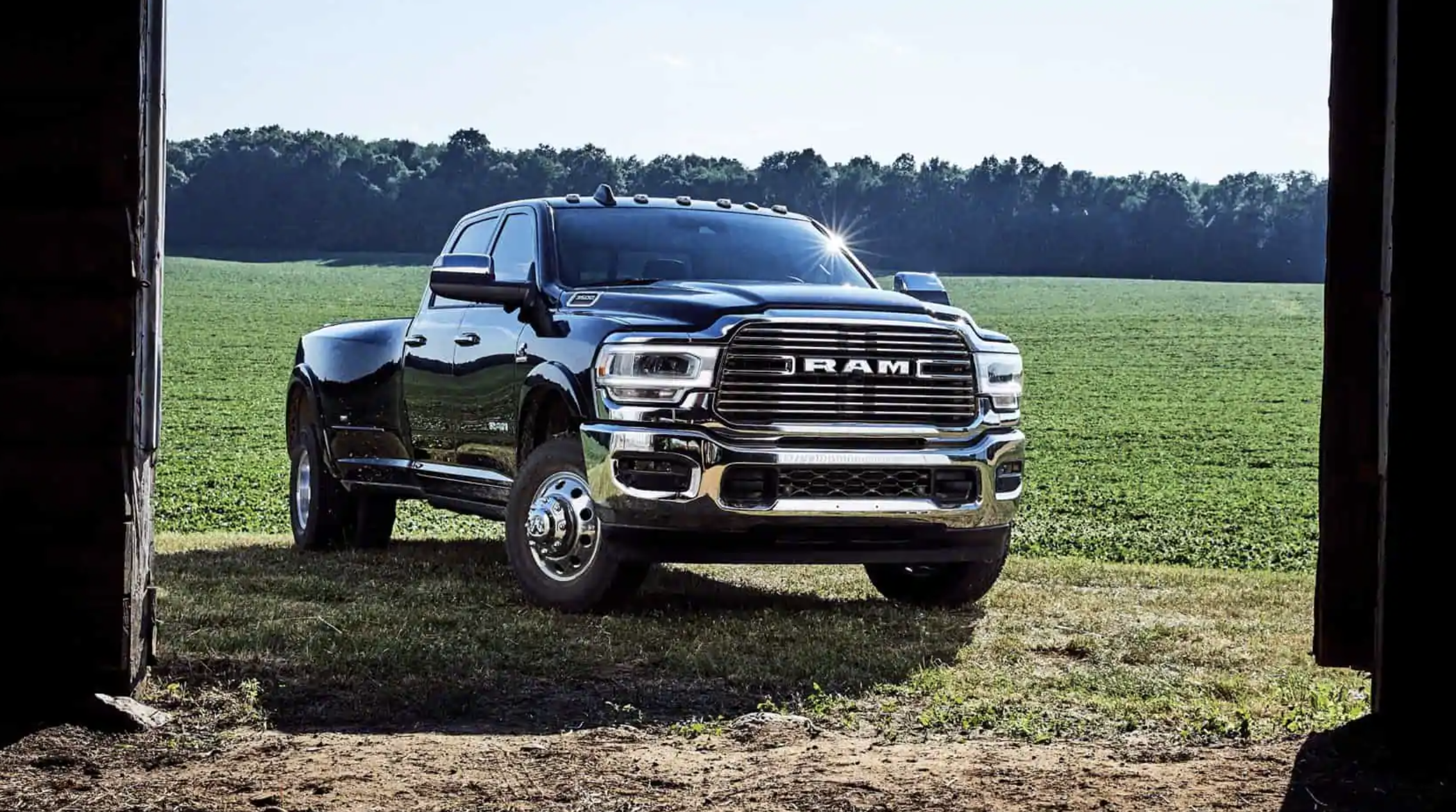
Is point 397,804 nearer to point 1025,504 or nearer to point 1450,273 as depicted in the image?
point 1450,273

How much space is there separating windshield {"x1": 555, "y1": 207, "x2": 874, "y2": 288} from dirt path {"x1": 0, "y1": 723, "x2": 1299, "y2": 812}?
411 cm

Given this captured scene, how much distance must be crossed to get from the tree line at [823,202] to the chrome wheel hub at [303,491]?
63995mm

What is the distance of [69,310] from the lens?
20.5 ft

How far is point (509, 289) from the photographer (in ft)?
31.8

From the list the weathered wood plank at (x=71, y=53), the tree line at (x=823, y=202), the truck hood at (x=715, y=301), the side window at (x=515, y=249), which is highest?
the tree line at (x=823, y=202)

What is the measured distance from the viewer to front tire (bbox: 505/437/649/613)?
353 inches

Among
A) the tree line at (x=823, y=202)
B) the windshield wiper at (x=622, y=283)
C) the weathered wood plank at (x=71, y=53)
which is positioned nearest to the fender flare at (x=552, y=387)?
the windshield wiper at (x=622, y=283)

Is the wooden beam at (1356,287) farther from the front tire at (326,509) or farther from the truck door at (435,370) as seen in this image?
the front tire at (326,509)

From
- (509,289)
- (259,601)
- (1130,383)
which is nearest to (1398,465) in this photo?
(509,289)

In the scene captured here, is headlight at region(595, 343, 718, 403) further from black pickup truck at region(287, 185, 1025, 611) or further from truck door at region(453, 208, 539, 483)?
truck door at region(453, 208, 539, 483)

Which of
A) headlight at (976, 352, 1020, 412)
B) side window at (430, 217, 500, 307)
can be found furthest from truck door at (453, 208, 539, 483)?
headlight at (976, 352, 1020, 412)

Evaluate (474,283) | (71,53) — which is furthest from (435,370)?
(71,53)

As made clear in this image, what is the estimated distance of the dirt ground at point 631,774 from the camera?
17.5 ft

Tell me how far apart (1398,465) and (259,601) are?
19.3 ft
